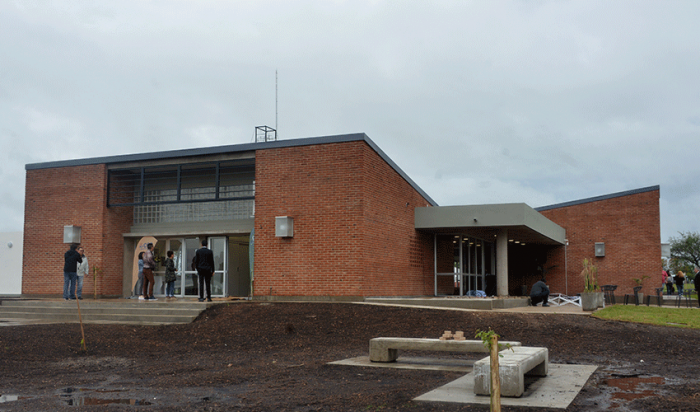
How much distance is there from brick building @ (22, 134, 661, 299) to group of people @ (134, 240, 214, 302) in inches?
51.5

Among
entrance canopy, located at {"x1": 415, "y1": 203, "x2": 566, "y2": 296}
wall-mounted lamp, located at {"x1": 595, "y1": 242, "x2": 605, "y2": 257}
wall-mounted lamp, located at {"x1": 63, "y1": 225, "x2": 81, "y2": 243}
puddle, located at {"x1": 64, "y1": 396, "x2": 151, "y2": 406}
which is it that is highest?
entrance canopy, located at {"x1": 415, "y1": 203, "x2": 566, "y2": 296}

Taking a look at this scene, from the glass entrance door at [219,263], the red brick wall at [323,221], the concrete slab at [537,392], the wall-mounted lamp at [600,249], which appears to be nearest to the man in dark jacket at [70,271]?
the glass entrance door at [219,263]

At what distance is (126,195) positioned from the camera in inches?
802

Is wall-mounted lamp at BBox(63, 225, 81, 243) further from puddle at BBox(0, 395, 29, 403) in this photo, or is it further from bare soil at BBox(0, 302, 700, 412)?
puddle at BBox(0, 395, 29, 403)

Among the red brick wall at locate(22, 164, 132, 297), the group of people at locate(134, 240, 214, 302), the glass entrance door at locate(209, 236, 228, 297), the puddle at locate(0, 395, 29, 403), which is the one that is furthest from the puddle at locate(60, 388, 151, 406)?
the red brick wall at locate(22, 164, 132, 297)

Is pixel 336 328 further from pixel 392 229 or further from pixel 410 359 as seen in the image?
pixel 392 229

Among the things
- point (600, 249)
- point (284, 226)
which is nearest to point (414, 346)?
point (284, 226)

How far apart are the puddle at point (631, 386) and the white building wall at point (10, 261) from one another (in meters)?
28.5

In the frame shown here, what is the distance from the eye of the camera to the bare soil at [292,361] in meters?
6.64

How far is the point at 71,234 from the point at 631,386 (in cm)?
1700

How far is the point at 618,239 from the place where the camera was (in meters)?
28.1

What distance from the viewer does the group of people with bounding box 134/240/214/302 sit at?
52.7ft

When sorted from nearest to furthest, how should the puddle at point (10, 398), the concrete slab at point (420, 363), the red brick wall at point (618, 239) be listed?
the puddle at point (10, 398), the concrete slab at point (420, 363), the red brick wall at point (618, 239)

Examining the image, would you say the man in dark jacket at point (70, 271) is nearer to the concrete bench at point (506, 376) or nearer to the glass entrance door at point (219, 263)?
the glass entrance door at point (219, 263)
